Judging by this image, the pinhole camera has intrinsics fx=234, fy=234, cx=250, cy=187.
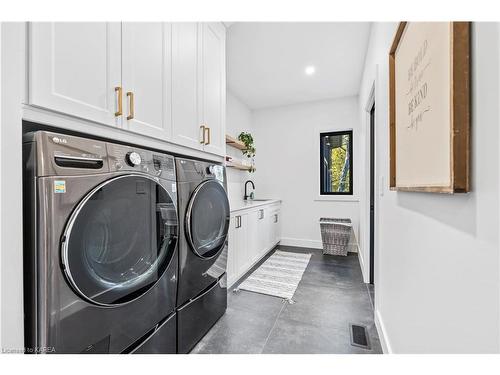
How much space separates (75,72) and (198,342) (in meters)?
1.69

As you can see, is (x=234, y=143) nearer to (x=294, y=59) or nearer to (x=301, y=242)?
(x=294, y=59)

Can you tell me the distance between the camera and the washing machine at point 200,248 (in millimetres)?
1423

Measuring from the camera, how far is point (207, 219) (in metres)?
1.66

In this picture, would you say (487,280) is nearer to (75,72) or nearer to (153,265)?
(153,265)

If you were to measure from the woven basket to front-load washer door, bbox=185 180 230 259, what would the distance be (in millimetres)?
2206

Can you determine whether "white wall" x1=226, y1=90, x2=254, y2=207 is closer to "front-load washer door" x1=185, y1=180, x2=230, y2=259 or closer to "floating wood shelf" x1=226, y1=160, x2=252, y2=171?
"floating wood shelf" x1=226, y1=160, x2=252, y2=171

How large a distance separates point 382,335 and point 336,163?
117 inches

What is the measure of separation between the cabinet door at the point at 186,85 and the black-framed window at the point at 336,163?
2925 mm

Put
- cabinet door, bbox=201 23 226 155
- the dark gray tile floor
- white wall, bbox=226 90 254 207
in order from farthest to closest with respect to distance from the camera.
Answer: white wall, bbox=226 90 254 207 < cabinet door, bbox=201 23 226 155 < the dark gray tile floor

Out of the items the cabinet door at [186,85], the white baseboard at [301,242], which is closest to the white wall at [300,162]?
the white baseboard at [301,242]

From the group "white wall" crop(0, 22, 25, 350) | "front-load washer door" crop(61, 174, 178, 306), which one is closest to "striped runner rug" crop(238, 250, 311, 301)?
"front-load washer door" crop(61, 174, 178, 306)

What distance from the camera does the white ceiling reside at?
88.4 inches

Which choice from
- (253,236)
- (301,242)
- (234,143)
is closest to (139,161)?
(253,236)
